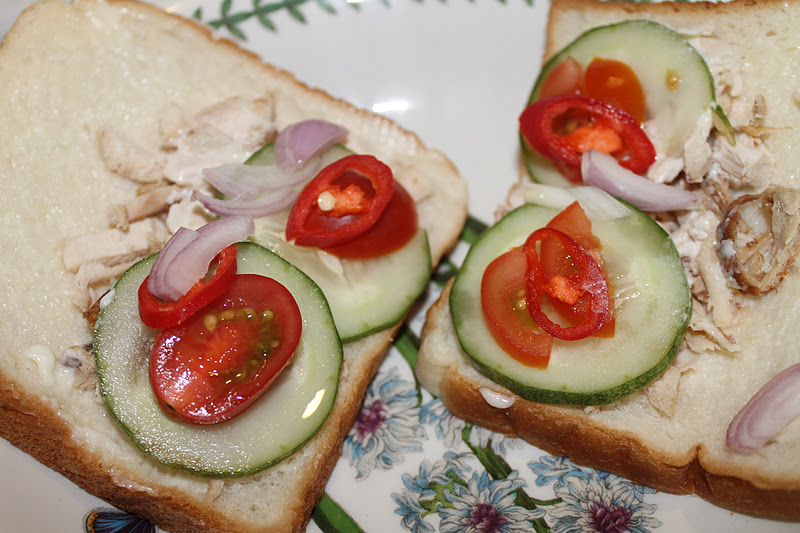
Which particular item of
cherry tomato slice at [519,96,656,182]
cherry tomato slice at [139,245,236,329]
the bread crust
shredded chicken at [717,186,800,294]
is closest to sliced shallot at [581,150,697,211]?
cherry tomato slice at [519,96,656,182]

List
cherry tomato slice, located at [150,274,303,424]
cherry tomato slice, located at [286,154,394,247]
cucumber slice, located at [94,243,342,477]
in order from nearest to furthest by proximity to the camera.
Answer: cherry tomato slice, located at [150,274,303,424] → cucumber slice, located at [94,243,342,477] → cherry tomato slice, located at [286,154,394,247]

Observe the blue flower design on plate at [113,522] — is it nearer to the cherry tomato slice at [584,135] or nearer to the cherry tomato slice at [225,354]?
the cherry tomato slice at [225,354]

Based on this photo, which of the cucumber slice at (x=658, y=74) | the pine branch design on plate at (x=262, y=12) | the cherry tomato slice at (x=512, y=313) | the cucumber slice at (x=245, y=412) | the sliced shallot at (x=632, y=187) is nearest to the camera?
the cucumber slice at (x=245, y=412)

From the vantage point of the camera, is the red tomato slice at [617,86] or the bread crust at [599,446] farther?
the red tomato slice at [617,86]

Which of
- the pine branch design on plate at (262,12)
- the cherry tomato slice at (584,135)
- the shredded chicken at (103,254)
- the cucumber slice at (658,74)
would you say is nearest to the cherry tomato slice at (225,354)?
the shredded chicken at (103,254)

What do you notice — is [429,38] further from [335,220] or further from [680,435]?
[680,435]

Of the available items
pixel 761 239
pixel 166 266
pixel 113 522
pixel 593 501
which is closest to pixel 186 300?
pixel 166 266

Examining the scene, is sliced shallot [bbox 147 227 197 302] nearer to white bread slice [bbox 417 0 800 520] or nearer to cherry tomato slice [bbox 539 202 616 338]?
white bread slice [bbox 417 0 800 520]
